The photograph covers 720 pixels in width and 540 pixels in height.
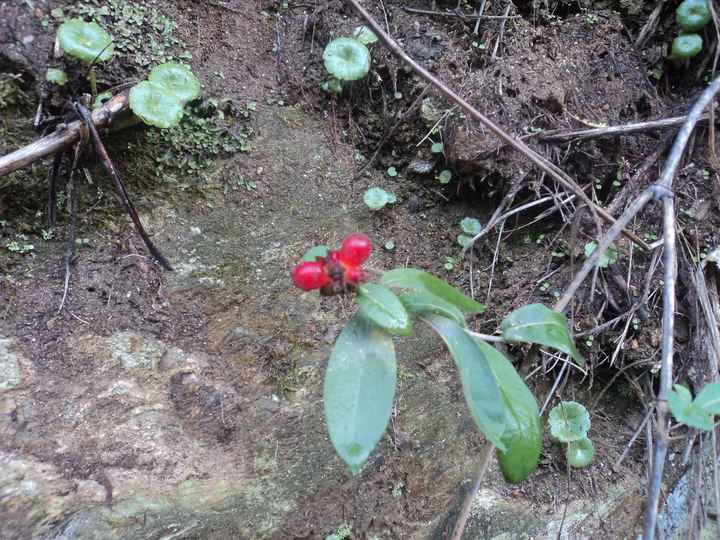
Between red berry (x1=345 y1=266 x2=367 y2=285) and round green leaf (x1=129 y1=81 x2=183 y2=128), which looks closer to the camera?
red berry (x1=345 y1=266 x2=367 y2=285)

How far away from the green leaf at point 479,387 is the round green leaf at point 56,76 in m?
1.33

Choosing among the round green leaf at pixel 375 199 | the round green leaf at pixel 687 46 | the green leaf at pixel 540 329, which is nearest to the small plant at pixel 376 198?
the round green leaf at pixel 375 199

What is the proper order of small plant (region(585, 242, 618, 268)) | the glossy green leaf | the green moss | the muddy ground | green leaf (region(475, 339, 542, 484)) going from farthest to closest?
small plant (region(585, 242, 618, 268)) → the green moss → the muddy ground → green leaf (region(475, 339, 542, 484)) → the glossy green leaf

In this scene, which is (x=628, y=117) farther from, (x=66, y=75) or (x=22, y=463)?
(x=22, y=463)

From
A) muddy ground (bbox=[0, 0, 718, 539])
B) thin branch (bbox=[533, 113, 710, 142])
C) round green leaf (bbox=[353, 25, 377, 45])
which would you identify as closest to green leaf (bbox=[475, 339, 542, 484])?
muddy ground (bbox=[0, 0, 718, 539])

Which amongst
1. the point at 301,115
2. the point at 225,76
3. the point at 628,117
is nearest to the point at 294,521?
the point at 301,115

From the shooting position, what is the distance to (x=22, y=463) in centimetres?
110

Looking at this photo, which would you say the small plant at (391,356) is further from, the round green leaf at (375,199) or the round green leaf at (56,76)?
the round green leaf at (56,76)

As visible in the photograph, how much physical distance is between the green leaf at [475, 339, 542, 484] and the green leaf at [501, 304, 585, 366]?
88mm

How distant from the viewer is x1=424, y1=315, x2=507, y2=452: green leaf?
3.15 feet

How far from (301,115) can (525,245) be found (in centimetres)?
96

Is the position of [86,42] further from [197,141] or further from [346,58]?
[346,58]

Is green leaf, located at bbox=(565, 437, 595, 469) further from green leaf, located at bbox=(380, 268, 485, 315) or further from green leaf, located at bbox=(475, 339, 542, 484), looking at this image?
green leaf, located at bbox=(380, 268, 485, 315)

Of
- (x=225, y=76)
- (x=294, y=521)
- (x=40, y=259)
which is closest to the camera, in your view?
(x=294, y=521)
